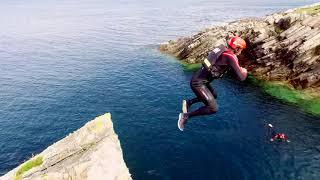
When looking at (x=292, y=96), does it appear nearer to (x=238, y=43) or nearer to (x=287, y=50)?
(x=287, y=50)

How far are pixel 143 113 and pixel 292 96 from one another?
78.9 ft

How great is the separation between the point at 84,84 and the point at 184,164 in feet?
108

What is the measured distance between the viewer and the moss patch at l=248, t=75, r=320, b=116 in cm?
5338

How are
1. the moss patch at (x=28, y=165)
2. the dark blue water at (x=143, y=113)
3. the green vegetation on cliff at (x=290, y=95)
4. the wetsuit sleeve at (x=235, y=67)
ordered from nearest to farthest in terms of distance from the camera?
the wetsuit sleeve at (x=235, y=67) < the moss patch at (x=28, y=165) < the dark blue water at (x=143, y=113) < the green vegetation on cliff at (x=290, y=95)

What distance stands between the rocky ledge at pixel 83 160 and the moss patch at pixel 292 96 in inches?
1419

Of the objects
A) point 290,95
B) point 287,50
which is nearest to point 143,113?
point 290,95

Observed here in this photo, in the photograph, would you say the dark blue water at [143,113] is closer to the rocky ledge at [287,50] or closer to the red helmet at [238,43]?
the rocky ledge at [287,50]

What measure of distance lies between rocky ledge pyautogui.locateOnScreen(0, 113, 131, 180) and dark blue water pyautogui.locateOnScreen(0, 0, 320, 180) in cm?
1254

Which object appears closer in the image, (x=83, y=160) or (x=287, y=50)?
(x=83, y=160)

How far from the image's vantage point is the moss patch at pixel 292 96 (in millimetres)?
53375

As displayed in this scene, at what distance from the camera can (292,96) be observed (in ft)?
189

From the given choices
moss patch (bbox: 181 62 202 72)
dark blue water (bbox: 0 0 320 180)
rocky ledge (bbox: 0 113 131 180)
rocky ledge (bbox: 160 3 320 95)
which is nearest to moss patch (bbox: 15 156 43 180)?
rocky ledge (bbox: 0 113 131 180)

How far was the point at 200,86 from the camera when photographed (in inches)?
720

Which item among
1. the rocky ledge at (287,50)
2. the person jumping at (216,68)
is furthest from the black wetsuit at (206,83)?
the rocky ledge at (287,50)
